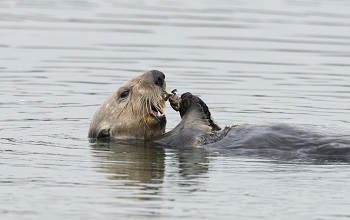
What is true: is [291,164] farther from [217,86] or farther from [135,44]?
[135,44]

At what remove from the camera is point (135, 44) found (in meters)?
16.5

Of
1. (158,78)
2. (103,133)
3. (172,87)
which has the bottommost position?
(103,133)

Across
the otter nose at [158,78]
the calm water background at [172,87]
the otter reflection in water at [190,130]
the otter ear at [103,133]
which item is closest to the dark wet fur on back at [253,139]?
the otter reflection in water at [190,130]

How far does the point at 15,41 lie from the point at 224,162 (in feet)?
26.0

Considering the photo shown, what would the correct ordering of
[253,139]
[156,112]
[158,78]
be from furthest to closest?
[156,112]
[158,78]
[253,139]

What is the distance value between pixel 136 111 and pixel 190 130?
633 mm

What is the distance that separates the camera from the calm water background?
7715 millimetres

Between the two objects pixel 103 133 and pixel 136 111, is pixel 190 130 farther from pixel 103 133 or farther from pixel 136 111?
pixel 103 133

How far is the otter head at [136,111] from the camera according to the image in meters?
10.1

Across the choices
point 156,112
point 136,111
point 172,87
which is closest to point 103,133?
point 136,111

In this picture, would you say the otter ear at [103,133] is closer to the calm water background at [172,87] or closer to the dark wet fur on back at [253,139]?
the calm water background at [172,87]

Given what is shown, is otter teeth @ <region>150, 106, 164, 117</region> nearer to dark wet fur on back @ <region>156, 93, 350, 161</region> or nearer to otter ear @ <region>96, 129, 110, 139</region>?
dark wet fur on back @ <region>156, 93, 350, 161</region>

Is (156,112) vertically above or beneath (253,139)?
above

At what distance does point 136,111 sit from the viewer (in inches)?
399
